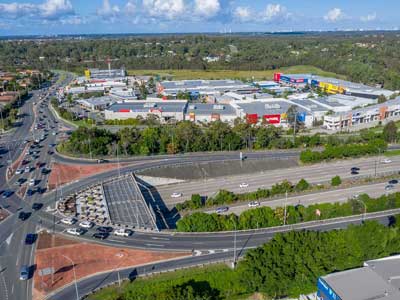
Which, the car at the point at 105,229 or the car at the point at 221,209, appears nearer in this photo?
the car at the point at 105,229

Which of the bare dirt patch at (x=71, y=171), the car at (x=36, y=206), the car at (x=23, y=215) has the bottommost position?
the car at (x=23, y=215)

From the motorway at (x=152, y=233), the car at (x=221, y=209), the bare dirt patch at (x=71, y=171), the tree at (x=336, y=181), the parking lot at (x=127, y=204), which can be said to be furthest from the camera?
the bare dirt patch at (x=71, y=171)

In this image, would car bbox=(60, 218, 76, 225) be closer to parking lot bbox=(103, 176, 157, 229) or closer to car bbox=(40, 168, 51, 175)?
parking lot bbox=(103, 176, 157, 229)

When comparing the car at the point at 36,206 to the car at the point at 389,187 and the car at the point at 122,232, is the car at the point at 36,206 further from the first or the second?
the car at the point at 389,187

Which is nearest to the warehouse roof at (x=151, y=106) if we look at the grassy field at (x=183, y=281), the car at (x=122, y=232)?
the car at (x=122, y=232)

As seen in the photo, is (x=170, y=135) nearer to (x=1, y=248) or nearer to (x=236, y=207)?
(x=236, y=207)

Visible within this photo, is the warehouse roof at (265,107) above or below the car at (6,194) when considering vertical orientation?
above

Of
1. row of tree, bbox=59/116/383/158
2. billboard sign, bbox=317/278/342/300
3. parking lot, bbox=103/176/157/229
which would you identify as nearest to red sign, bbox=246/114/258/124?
row of tree, bbox=59/116/383/158
